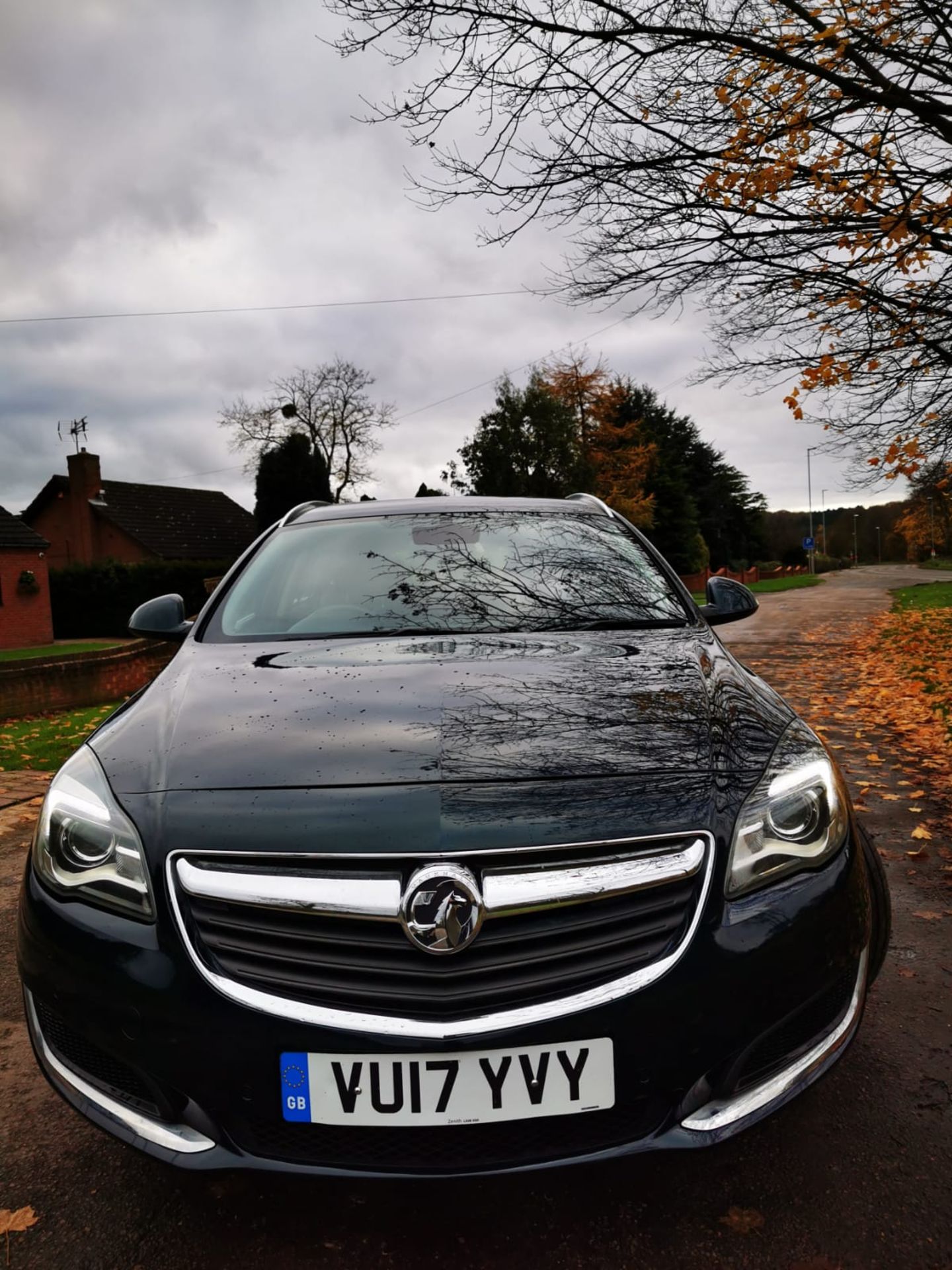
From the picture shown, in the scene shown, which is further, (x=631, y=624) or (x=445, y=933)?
(x=631, y=624)

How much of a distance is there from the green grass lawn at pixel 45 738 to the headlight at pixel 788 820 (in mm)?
4592

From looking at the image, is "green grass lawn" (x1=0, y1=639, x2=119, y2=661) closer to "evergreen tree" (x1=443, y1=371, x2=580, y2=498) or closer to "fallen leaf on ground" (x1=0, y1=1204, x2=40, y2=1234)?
"evergreen tree" (x1=443, y1=371, x2=580, y2=498)

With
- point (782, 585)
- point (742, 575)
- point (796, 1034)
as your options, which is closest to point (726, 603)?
point (796, 1034)

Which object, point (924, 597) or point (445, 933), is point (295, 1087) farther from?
point (924, 597)

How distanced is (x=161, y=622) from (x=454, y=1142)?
78.6 inches

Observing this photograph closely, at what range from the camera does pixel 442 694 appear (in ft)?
6.95

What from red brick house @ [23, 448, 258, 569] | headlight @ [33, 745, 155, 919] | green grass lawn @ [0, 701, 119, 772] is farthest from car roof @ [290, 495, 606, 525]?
red brick house @ [23, 448, 258, 569]

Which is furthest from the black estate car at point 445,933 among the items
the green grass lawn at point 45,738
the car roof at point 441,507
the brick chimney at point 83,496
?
the brick chimney at point 83,496

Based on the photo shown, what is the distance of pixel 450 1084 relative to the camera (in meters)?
1.54

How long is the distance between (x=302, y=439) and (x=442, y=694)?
41598mm

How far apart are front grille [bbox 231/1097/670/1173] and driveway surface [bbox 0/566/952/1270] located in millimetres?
84

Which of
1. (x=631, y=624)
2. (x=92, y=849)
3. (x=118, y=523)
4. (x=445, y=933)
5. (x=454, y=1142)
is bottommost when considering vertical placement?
(x=454, y=1142)

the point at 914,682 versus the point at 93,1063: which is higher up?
the point at 93,1063

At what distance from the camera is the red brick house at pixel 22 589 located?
100 feet
